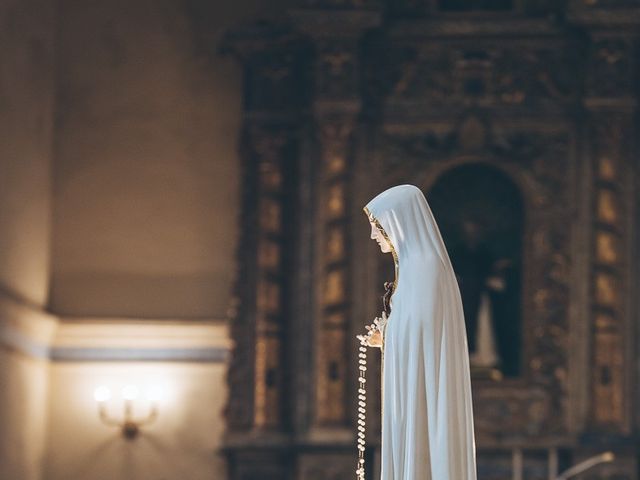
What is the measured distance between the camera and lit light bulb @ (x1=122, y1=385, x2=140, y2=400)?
1560cm

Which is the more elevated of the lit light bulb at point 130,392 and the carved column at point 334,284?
the carved column at point 334,284

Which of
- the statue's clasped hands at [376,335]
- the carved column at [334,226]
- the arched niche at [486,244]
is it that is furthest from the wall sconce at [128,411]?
the statue's clasped hands at [376,335]

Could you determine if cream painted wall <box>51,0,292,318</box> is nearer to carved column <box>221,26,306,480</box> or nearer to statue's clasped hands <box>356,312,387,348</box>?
carved column <box>221,26,306,480</box>

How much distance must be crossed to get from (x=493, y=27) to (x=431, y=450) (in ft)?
26.3

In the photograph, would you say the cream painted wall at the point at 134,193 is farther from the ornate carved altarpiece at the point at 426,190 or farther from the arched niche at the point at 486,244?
the arched niche at the point at 486,244

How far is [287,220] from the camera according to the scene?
15586mm

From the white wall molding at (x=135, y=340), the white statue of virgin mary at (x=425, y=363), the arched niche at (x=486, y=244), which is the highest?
the arched niche at (x=486, y=244)

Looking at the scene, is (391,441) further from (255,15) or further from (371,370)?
(255,15)

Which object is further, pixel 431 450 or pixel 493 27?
pixel 493 27

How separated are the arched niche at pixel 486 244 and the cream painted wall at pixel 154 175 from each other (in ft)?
6.05

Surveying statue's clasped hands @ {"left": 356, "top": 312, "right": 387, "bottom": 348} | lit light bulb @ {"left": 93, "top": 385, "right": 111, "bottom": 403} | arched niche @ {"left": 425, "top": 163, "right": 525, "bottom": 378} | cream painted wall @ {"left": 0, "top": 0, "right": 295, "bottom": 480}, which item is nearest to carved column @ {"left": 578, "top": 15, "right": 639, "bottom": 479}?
arched niche @ {"left": 425, "top": 163, "right": 525, "bottom": 378}

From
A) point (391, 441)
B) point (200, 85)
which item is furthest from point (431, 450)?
point (200, 85)

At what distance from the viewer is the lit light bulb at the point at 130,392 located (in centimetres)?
1560

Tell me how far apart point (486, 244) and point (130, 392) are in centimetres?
318
